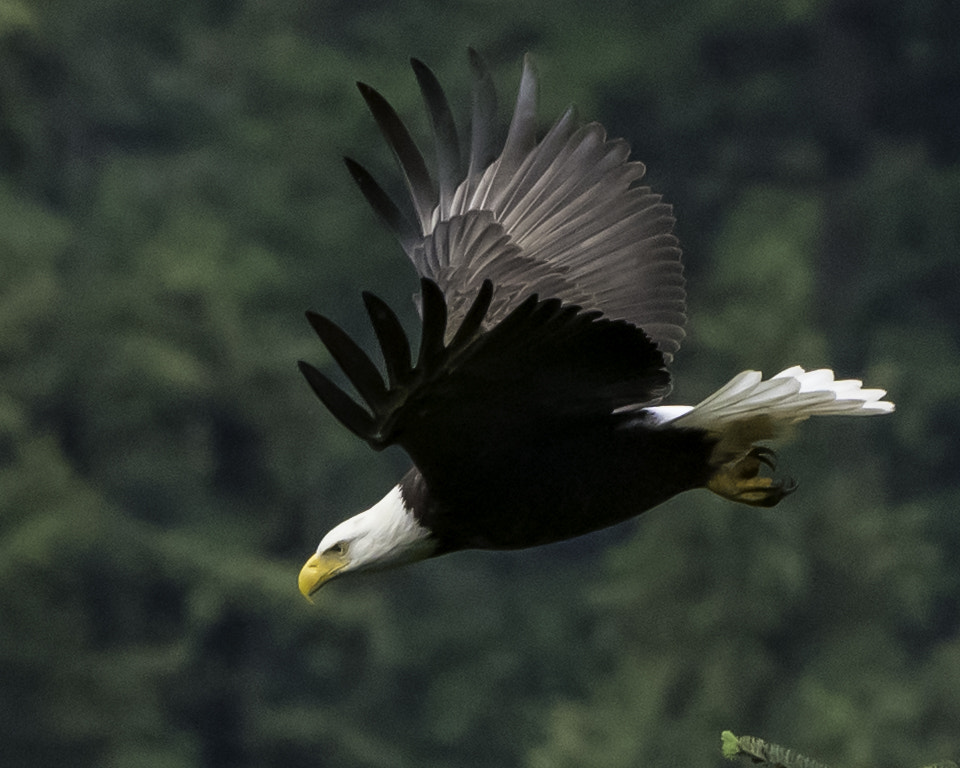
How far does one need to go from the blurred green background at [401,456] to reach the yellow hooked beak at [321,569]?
36.8 ft

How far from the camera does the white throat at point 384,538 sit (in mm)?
3855

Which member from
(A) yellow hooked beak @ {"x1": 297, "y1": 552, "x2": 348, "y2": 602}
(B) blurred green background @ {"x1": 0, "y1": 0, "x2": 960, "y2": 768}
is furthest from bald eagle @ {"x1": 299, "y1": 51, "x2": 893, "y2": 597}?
(B) blurred green background @ {"x1": 0, "y1": 0, "x2": 960, "y2": 768}

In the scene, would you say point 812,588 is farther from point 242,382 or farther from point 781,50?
point 781,50

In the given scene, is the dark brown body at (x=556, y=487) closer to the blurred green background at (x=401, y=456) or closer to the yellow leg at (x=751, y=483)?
the yellow leg at (x=751, y=483)

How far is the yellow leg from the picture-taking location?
13.7 ft

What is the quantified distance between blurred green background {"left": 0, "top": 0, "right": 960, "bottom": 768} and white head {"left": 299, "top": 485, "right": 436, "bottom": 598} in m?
11.2

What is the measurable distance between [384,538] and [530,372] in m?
0.47

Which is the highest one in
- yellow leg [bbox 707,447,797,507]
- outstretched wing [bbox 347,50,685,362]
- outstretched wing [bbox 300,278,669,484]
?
outstretched wing [bbox 347,50,685,362]

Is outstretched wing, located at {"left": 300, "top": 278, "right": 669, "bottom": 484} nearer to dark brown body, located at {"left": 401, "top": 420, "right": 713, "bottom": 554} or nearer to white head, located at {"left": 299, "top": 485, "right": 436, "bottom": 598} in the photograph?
dark brown body, located at {"left": 401, "top": 420, "right": 713, "bottom": 554}

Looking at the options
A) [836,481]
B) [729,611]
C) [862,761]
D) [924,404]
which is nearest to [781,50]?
[924,404]

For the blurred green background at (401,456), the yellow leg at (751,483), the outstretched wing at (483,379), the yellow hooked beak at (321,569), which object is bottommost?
the yellow hooked beak at (321,569)

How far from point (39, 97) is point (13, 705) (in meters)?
6.17

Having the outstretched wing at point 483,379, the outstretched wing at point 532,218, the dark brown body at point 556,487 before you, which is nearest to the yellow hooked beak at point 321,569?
the dark brown body at point 556,487

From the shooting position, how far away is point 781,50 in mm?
22984
